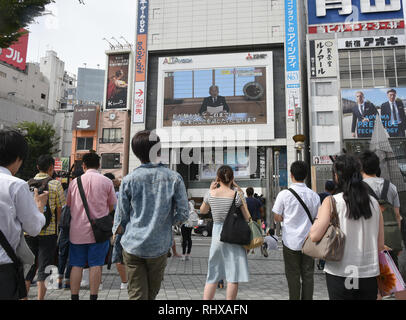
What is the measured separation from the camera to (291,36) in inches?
1277

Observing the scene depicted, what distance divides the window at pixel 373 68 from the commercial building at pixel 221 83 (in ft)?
14.9

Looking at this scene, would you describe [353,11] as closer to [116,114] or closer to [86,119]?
[116,114]

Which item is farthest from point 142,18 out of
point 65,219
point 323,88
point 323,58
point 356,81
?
point 65,219

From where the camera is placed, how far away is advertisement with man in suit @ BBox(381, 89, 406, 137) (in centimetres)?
2625

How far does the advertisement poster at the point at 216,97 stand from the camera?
3225 cm

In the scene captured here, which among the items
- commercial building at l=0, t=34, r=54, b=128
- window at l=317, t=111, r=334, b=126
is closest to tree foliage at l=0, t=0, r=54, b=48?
window at l=317, t=111, r=334, b=126

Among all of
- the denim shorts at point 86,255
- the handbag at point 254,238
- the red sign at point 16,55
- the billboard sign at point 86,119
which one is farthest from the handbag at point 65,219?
the red sign at point 16,55

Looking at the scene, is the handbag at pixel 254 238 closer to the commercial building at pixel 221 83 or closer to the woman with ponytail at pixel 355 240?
the woman with ponytail at pixel 355 240

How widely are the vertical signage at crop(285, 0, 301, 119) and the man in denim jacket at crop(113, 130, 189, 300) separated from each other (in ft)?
96.4

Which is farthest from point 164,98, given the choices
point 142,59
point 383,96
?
point 383,96

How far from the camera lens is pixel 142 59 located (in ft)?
115

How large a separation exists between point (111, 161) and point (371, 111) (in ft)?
86.8
